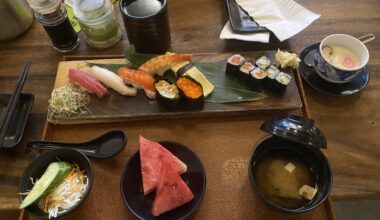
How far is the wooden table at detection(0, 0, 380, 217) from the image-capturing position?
1.08 meters

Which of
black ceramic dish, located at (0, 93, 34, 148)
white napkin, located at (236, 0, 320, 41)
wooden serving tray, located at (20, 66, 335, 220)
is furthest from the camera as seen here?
white napkin, located at (236, 0, 320, 41)

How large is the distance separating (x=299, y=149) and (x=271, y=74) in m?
0.32

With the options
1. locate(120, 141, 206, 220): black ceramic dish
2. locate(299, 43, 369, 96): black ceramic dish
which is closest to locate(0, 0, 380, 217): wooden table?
locate(299, 43, 369, 96): black ceramic dish

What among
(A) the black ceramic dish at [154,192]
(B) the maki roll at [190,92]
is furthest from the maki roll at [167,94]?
(A) the black ceramic dish at [154,192]

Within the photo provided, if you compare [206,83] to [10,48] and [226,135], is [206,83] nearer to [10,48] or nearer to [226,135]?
[226,135]

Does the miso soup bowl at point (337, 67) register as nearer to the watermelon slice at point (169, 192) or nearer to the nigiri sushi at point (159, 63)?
the nigiri sushi at point (159, 63)

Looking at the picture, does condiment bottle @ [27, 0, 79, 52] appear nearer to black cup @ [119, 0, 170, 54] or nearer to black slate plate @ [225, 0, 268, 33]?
black cup @ [119, 0, 170, 54]

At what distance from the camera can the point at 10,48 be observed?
4.72ft

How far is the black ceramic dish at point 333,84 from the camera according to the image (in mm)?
1237

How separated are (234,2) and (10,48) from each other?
106 cm

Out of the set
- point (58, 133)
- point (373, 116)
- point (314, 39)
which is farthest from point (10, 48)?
point (373, 116)

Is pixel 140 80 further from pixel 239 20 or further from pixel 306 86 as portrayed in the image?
pixel 306 86

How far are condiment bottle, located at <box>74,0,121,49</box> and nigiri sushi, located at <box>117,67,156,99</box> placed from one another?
0.76 ft

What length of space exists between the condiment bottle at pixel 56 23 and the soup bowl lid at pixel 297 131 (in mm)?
959
